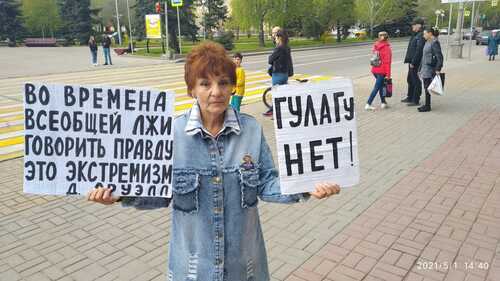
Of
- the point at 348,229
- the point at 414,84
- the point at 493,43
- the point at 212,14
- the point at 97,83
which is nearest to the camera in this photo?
the point at 348,229

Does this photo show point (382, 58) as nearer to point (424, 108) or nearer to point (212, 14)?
point (424, 108)

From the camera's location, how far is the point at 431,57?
991 centimetres

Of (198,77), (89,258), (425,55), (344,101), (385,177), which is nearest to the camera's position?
(198,77)

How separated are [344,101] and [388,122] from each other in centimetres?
768

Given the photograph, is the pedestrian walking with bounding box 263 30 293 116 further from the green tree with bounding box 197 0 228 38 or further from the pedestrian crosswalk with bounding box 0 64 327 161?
the green tree with bounding box 197 0 228 38

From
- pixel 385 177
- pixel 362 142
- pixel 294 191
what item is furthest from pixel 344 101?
pixel 362 142

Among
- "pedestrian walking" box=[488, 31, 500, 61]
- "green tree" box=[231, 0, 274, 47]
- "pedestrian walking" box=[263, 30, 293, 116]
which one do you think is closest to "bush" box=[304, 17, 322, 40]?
"green tree" box=[231, 0, 274, 47]

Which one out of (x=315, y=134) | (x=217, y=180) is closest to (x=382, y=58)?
(x=315, y=134)

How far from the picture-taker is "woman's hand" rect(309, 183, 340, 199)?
210cm

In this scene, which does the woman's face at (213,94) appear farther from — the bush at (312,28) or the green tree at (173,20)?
the bush at (312,28)

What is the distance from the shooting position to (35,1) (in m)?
56.1

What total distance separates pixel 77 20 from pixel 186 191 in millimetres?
54572

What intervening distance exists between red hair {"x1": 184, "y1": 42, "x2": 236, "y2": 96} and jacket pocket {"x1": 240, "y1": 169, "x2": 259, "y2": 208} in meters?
0.49

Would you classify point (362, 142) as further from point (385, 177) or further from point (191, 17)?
point (191, 17)
